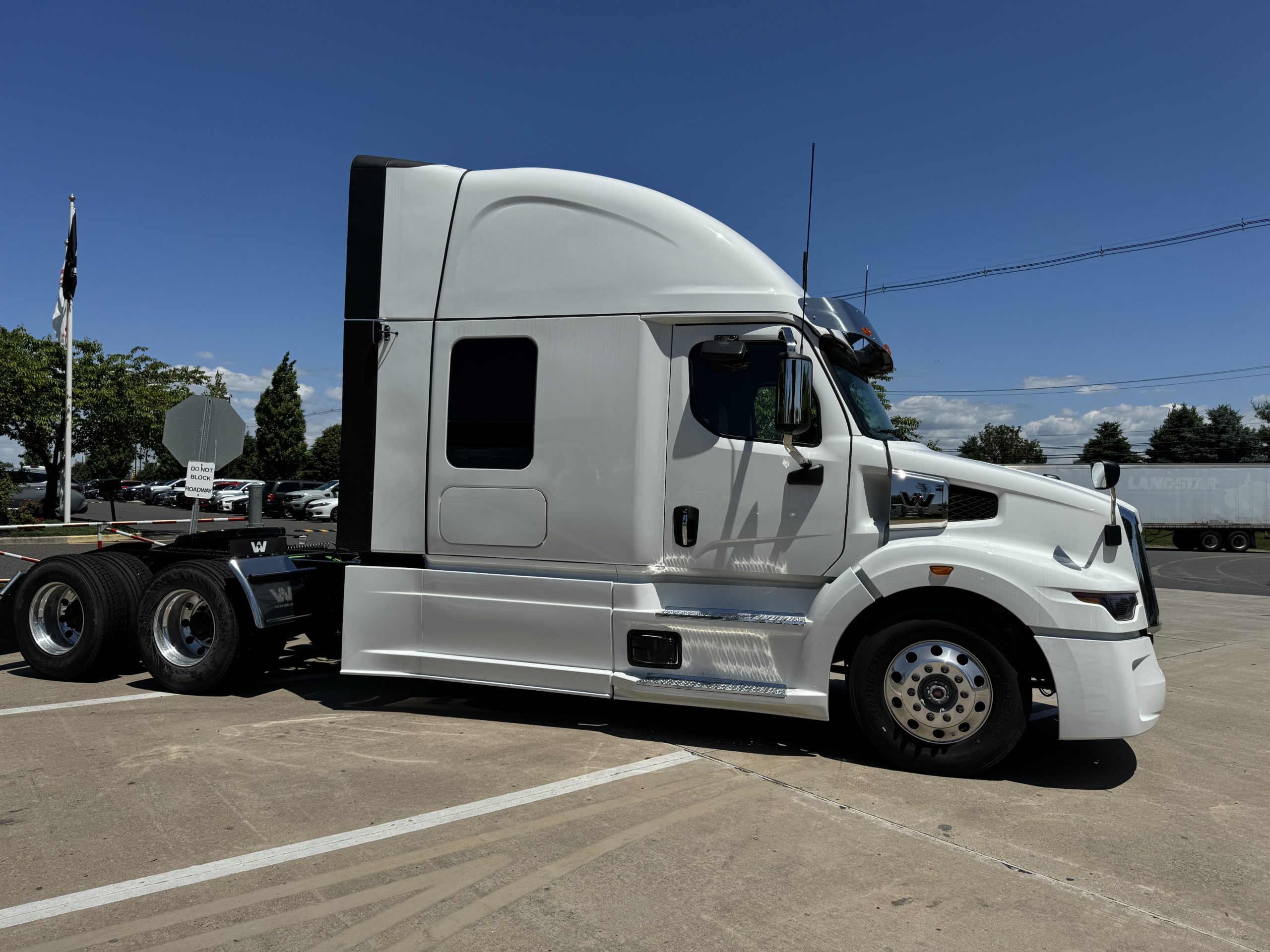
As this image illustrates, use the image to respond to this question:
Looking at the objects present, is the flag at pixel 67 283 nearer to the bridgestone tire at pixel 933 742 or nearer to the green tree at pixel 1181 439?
the bridgestone tire at pixel 933 742

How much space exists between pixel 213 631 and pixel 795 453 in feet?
14.4

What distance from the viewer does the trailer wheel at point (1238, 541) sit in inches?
1340

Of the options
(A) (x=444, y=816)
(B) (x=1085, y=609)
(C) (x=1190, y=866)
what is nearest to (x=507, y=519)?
(A) (x=444, y=816)

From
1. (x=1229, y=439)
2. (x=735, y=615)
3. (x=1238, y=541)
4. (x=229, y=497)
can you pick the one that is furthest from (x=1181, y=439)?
(x=735, y=615)

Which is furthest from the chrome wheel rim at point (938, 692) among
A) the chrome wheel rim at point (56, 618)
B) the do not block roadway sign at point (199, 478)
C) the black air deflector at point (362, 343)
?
the do not block roadway sign at point (199, 478)

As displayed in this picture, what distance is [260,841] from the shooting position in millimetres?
3715

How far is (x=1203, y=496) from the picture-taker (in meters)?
33.2

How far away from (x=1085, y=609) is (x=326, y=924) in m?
3.78

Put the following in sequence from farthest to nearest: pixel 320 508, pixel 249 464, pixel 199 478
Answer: pixel 249 464, pixel 320 508, pixel 199 478

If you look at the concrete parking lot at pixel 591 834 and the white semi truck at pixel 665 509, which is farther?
the white semi truck at pixel 665 509

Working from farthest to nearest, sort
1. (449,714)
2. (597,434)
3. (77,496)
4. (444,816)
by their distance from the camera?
(77,496)
(449,714)
(597,434)
(444,816)

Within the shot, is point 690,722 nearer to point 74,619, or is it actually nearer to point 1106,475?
point 1106,475

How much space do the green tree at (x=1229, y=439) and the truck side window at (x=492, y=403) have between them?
87882 millimetres

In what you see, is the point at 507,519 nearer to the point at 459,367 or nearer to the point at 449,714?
the point at 459,367
